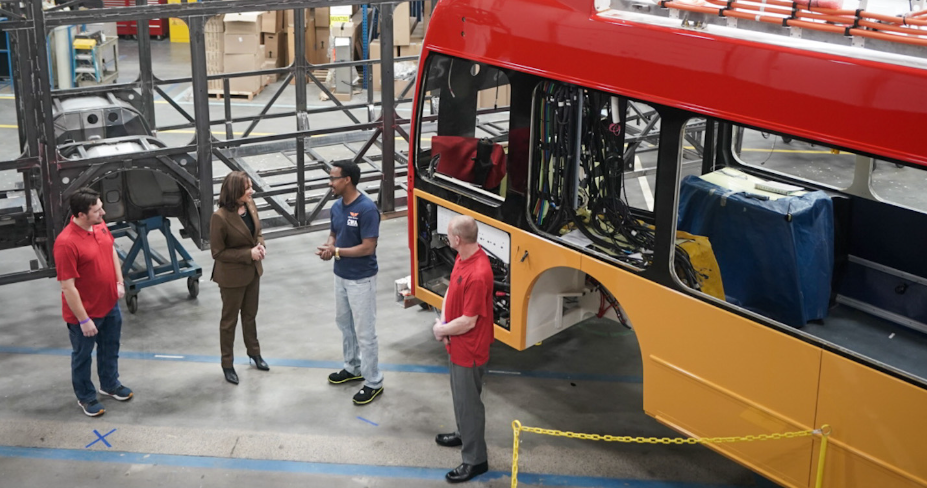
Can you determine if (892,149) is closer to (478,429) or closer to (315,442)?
(478,429)

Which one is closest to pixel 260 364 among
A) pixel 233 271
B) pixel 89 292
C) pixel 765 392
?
pixel 233 271

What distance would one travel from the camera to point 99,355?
6.41m

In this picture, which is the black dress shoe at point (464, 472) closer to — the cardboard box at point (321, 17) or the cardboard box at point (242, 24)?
the cardboard box at point (242, 24)

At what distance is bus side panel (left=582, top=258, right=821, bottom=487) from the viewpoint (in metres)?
4.65

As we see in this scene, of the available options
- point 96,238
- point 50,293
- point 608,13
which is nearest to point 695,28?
point 608,13

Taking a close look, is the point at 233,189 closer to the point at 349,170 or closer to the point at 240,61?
the point at 349,170

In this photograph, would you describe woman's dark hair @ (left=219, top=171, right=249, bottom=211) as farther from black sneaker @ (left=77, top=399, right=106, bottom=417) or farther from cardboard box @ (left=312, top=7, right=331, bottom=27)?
cardboard box @ (left=312, top=7, right=331, bottom=27)

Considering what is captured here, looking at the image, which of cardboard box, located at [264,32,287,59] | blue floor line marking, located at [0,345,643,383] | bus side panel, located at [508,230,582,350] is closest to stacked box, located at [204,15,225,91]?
cardboard box, located at [264,32,287,59]

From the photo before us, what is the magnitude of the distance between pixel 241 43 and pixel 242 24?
352 millimetres

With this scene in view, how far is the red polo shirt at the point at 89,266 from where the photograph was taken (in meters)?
5.82

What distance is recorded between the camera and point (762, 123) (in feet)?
14.7

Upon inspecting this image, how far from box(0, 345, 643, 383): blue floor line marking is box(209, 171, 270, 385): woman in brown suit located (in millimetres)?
446

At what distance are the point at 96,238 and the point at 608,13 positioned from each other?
11.7 feet

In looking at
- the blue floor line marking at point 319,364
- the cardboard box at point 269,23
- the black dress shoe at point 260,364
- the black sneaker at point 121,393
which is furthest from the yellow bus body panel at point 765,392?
the cardboard box at point 269,23
